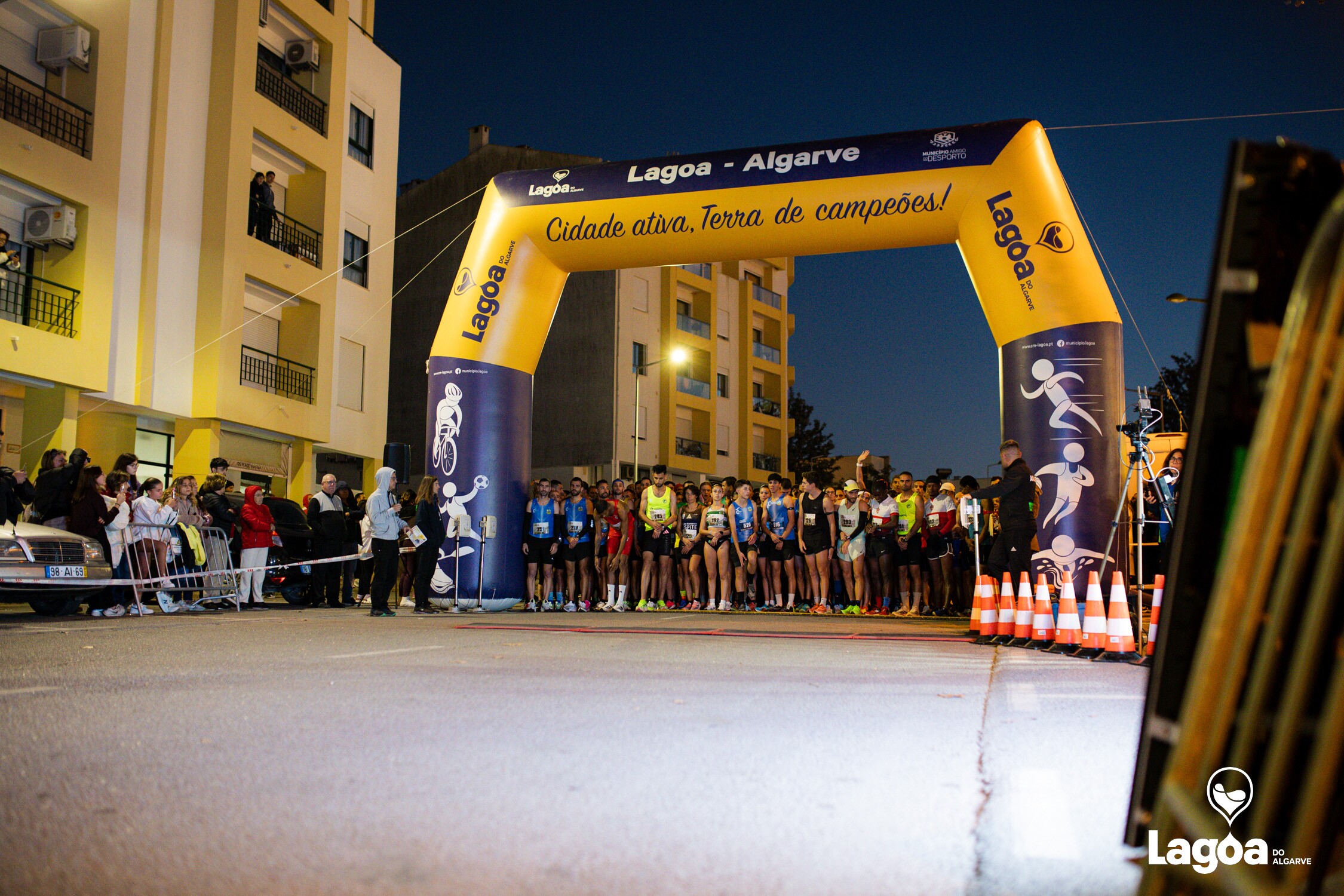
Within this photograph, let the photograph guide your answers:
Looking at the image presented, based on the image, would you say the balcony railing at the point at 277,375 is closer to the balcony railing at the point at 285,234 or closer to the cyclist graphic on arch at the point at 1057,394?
the balcony railing at the point at 285,234

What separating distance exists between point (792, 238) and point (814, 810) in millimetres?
10611

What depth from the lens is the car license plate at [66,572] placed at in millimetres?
10500

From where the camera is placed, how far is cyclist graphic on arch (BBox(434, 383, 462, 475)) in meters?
14.1

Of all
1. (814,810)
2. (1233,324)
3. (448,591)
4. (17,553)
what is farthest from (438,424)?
(1233,324)

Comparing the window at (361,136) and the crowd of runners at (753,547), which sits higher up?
the window at (361,136)

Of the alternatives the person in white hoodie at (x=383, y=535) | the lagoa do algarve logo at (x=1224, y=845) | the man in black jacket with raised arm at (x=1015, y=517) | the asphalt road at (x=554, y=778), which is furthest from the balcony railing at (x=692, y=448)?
the lagoa do algarve logo at (x=1224, y=845)

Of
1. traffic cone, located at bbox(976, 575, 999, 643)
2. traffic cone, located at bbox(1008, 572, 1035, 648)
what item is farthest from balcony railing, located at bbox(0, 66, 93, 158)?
traffic cone, located at bbox(1008, 572, 1035, 648)

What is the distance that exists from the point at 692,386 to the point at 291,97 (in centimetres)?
2355

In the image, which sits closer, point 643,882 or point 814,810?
point 643,882

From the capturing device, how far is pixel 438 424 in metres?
14.3

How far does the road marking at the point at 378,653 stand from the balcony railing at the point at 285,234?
17.3 meters

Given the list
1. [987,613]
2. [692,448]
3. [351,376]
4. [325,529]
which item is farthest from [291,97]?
[692,448]

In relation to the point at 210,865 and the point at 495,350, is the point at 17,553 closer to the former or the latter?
the point at 495,350

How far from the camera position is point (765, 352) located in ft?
165
